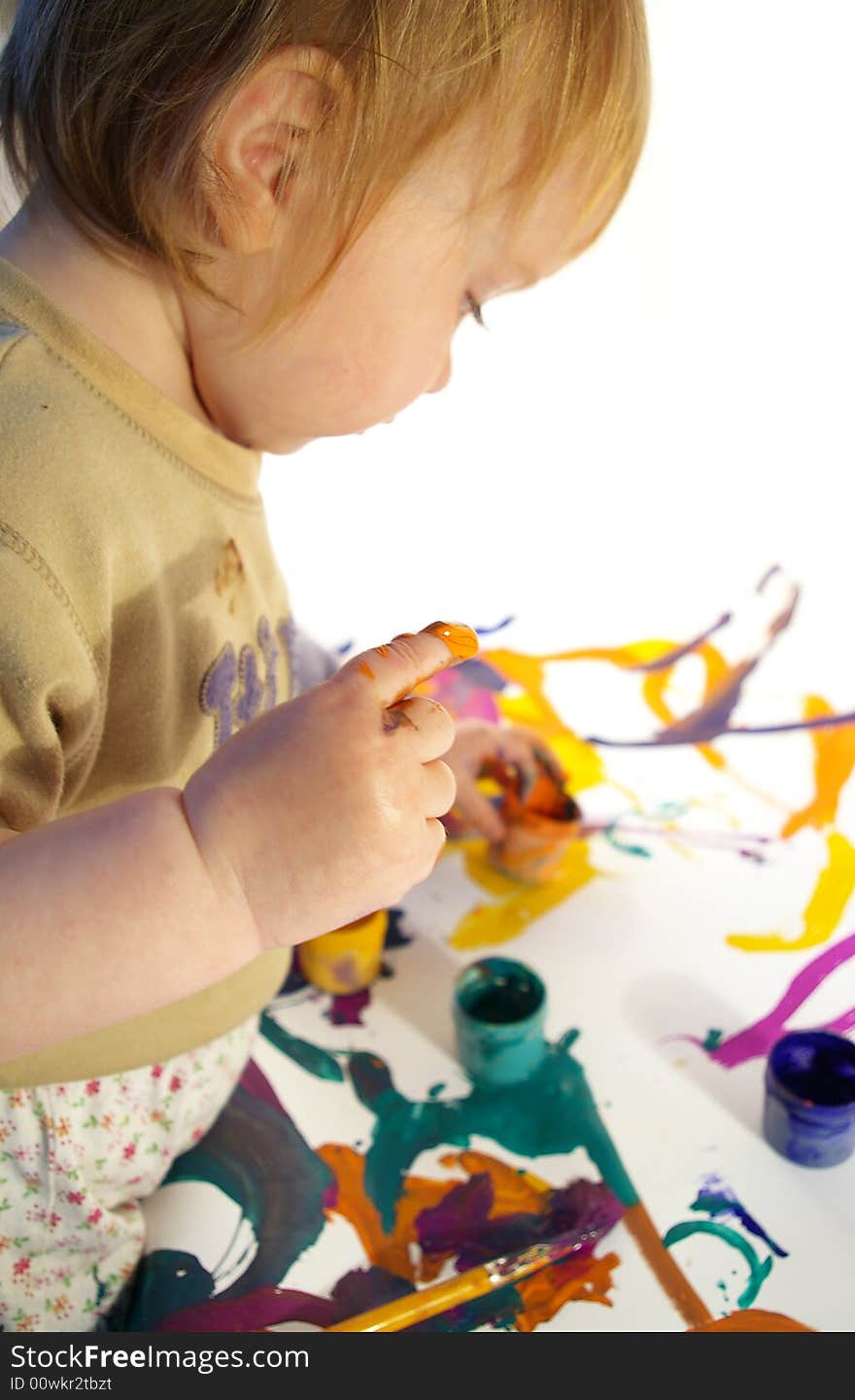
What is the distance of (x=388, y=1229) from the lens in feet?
2.53

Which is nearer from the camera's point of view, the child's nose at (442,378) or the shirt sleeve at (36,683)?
the shirt sleeve at (36,683)

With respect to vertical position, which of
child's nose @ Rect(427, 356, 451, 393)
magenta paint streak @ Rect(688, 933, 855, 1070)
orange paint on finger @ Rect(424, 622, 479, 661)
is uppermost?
child's nose @ Rect(427, 356, 451, 393)

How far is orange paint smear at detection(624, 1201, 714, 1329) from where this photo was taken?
705mm

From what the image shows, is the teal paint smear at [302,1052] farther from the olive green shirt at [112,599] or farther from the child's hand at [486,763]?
the child's hand at [486,763]

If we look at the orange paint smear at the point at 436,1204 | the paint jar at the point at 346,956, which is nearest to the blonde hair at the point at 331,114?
the paint jar at the point at 346,956

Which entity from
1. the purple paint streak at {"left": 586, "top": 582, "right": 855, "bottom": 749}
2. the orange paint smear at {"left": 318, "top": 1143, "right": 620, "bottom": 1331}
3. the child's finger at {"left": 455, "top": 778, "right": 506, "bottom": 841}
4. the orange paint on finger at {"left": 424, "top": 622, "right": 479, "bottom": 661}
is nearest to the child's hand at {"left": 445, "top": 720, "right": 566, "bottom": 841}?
the child's finger at {"left": 455, "top": 778, "right": 506, "bottom": 841}

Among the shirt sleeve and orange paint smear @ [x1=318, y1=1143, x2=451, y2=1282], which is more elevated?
the shirt sleeve

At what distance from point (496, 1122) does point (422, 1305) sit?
5.9 inches

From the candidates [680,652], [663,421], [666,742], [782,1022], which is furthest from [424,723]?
[663,421]

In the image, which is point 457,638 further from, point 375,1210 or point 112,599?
point 375,1210

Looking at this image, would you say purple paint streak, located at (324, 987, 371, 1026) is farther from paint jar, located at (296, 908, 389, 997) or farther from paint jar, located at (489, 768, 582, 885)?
paint jar, located at (489, 768, 582, 885)

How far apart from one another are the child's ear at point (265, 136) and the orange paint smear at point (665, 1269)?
2.12 ft

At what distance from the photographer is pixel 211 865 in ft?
1.90

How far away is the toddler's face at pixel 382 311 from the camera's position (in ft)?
2.30
